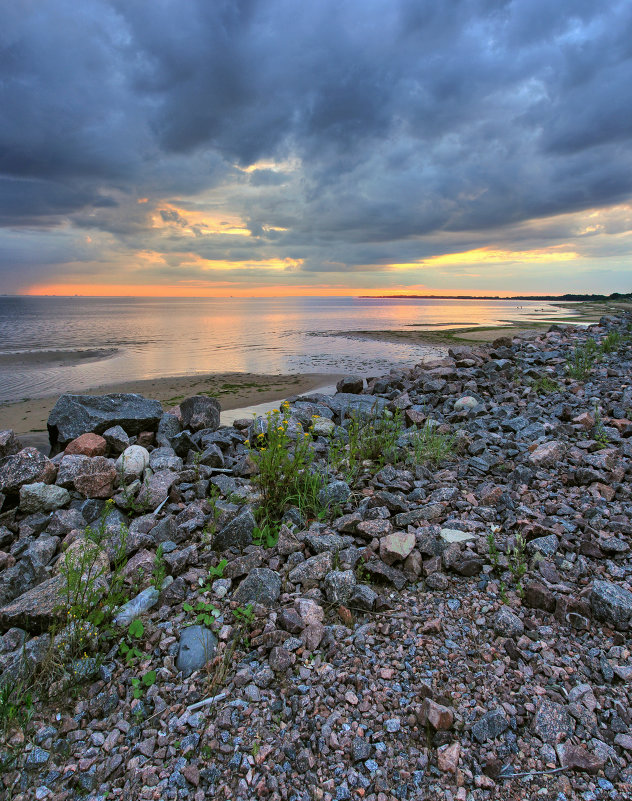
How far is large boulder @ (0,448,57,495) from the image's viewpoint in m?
4.74

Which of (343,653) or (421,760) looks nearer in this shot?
(421,760)

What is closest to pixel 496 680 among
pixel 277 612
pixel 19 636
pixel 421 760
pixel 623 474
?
pixel 421 760

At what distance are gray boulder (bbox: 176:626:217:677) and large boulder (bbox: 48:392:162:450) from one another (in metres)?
4.67

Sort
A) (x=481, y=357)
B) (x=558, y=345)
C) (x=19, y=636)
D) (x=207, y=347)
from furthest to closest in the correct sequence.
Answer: (x=207, y=347) < (x=558, y=345) < (x=481, y=357) < (x=19, y=636)

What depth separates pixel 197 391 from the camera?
14.7m

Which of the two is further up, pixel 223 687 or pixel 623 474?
pixel 623 474

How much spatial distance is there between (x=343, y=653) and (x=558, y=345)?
16.6m

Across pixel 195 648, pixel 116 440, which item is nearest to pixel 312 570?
pixel 195 648

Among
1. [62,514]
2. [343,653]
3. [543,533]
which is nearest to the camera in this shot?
[343,653]

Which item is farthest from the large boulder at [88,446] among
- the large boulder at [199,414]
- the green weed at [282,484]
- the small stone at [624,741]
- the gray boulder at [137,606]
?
the small stone at [624,741]

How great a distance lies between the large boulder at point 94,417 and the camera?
677cm

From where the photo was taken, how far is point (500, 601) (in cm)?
303

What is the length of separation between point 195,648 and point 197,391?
40.9ft

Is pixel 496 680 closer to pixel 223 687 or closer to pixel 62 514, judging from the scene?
pixel 223 687
